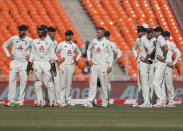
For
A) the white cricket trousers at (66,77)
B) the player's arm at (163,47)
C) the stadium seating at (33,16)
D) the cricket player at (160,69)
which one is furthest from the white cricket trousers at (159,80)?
the stadium seating at (33,16)

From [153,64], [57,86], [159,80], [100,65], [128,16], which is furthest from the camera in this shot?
[128,16]

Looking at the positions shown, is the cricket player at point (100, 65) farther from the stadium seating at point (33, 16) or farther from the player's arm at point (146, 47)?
the stadium seating at point (33, 16)

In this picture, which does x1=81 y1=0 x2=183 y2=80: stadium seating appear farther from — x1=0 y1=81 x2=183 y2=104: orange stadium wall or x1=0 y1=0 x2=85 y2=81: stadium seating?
x1=0 y1=81 x2=183 y2=104: orange stadium wall

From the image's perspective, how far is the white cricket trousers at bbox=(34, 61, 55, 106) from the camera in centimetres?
1622

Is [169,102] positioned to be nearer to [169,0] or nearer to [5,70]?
[5,70]

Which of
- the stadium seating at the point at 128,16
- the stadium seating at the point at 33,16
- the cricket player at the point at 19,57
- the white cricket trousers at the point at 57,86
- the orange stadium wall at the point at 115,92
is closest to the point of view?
the cricket player at the point at 19,57

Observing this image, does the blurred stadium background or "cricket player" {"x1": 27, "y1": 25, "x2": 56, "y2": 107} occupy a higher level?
the blurred stadium background

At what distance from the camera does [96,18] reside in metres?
29.4

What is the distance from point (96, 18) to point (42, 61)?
13.4 meters

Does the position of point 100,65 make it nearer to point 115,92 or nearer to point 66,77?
point 66,77

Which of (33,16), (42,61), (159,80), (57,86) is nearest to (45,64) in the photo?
(42,61)

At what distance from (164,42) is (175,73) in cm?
893

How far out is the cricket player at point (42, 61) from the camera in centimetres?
1623

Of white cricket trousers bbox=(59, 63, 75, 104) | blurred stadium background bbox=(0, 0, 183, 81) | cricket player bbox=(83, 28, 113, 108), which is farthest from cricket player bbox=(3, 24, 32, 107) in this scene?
blurred stadium background bbox=(0, 0, 183, 81)
